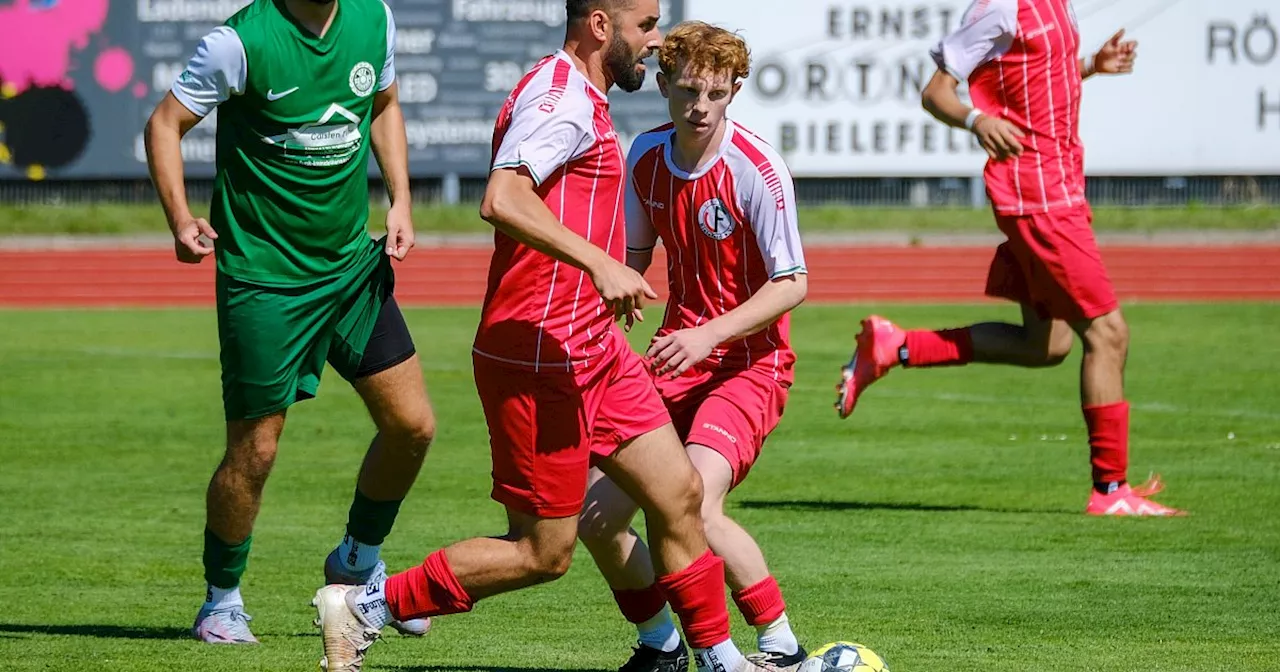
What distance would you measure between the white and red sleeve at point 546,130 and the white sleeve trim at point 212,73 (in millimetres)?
1254

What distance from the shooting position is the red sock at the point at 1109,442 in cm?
863

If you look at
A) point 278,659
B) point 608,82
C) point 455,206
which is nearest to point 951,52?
point 608,82

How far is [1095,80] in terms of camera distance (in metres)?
31.6

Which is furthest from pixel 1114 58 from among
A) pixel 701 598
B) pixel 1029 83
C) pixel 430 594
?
pixel 430 594

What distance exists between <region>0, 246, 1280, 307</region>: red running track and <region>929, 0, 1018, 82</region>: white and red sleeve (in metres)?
16.1

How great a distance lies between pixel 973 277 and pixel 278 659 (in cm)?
2117

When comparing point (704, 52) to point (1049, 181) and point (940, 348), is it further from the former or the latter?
point (940, 348)

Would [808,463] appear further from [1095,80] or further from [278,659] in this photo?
[1095,80]

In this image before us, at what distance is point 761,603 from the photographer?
5.42 meters

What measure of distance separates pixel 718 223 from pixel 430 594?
1506 millimetres

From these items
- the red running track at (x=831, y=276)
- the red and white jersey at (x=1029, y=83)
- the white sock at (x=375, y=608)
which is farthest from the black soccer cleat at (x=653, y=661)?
the red running track at (x=831, y=276)

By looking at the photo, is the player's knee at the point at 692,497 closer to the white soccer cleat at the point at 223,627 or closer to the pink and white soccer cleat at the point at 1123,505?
the white soccer cleat at the point at 223,627

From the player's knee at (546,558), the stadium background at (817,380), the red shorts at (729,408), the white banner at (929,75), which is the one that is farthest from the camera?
the white banner at (929,75)

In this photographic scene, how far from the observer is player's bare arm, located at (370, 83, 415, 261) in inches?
249
